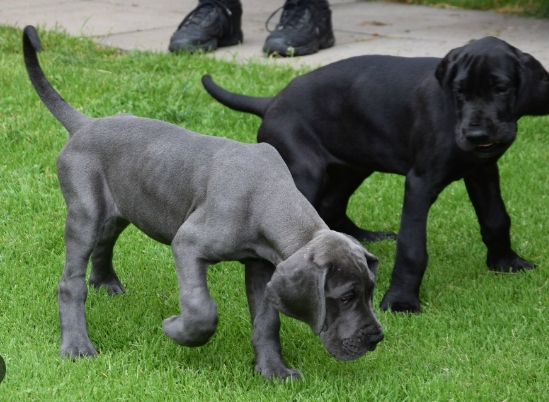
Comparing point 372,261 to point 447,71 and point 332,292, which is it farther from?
point 447,71

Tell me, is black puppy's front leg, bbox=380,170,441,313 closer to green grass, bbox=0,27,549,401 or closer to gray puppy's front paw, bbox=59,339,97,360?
green grass, bbox=0,27,549,401

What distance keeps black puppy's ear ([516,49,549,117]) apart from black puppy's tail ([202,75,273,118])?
5.09 feet

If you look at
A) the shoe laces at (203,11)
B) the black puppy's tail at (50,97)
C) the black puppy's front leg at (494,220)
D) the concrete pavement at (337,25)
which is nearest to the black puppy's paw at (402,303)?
the black puppy's front leg at (494,220)

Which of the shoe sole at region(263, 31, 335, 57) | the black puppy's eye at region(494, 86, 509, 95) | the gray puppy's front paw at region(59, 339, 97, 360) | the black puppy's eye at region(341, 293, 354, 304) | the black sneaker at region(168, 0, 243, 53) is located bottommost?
the gray puppy's front paw at region(59, 339, 97, 360)

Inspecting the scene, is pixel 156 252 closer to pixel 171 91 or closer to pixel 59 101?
pixel 59 101

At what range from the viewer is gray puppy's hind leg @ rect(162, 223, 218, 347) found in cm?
351

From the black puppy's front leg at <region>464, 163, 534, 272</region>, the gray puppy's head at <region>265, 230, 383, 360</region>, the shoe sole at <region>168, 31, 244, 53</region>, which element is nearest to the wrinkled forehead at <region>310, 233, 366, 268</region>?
the gray puppy's head at <region>265, 230, 383, 360</region>

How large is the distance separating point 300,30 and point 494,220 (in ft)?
14.0

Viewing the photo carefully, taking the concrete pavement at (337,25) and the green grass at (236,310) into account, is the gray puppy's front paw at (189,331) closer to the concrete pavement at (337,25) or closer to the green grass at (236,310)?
the green grass at (236,310)

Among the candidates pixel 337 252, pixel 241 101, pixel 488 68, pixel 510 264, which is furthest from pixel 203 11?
pixel 337 252

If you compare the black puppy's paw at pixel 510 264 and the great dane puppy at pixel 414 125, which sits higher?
the great dane puppy at pixel 414 125

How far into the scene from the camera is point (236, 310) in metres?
4.36

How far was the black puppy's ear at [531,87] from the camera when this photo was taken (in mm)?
4164

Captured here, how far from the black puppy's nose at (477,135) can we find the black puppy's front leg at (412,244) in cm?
39
